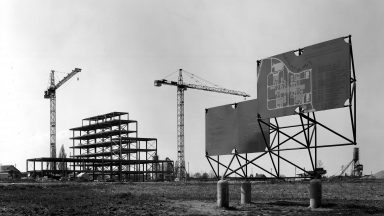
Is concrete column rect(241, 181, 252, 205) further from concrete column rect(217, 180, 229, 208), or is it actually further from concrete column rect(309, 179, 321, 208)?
concrete column rect(309, 179, 321, 208)

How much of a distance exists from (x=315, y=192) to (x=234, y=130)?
5.73 m

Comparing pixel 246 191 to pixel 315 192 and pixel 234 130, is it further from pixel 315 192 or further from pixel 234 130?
pixel 315 192

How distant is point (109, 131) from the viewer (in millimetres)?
136625

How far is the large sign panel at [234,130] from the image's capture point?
966 inches

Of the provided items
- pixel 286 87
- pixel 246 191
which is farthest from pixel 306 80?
pixel 246 191

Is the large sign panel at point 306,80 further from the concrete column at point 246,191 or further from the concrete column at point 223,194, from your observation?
the concrete column at point 246,191

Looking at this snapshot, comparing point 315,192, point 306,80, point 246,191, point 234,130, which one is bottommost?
point 246,191

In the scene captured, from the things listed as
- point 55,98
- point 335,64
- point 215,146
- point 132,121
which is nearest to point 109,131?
point 132,121

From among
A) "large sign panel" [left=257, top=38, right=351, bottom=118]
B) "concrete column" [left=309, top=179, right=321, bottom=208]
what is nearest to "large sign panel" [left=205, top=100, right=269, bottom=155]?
"large sign panel" [left=257, top=38, right=351, bottom=118]

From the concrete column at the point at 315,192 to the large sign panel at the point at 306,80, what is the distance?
3.20 meters

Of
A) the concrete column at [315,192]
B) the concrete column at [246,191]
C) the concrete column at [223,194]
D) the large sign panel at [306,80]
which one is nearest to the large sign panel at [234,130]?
the large sign panel at [306,80]

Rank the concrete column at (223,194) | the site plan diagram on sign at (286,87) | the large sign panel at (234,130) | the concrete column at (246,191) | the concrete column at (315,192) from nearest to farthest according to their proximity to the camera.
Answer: the site plan diagram on sign at (286,87)
the concrete column at (315,192)
the concrete column at (223,194)
the large sign panel at (234,130)
the concrete column at (246,191)

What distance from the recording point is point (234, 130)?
2602 centimetres

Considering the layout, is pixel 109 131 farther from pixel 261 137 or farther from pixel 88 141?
pixel 261 137
